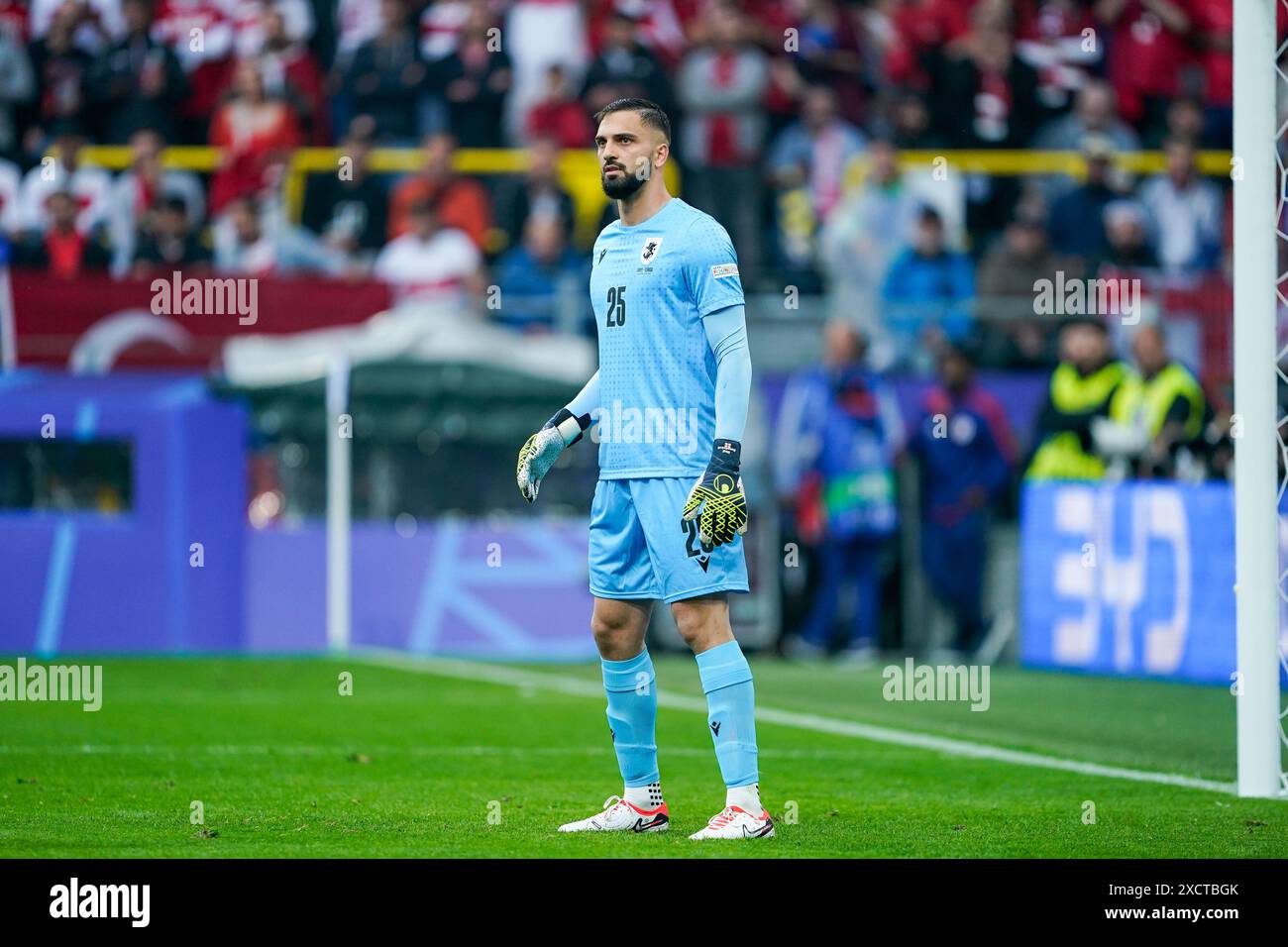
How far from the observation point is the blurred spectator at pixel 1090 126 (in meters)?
19.4

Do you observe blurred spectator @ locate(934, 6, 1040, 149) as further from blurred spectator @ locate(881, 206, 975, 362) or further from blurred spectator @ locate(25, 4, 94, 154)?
blurred spectator @ locate(25, 4, 94, 154)

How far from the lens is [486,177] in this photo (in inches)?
726

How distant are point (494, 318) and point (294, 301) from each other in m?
1.53

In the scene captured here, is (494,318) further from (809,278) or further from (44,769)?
(44,769)

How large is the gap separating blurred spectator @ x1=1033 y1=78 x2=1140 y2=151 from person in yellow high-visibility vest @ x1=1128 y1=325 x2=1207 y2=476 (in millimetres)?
5148

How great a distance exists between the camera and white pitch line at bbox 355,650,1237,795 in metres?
9.18

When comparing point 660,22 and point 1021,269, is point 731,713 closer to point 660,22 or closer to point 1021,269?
point 1021,269

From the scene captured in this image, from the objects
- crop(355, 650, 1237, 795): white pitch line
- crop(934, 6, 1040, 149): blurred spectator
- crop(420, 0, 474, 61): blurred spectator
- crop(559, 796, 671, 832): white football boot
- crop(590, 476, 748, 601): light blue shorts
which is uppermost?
crop(420, 0, 474, 61): blurred spectator

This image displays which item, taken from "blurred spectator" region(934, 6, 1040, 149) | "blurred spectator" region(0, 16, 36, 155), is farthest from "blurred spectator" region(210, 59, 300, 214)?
"blurred spectator" region(934, 6, 1040, 149)

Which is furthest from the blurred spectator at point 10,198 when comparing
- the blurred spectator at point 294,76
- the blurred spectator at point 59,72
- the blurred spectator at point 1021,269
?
the blurred spectator at point 1021,269

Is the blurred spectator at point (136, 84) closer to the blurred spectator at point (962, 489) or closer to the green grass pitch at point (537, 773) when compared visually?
the green grass pitch at point (537, 773)

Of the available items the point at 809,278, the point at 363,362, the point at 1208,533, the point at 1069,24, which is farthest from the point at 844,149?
the point at 1208,533

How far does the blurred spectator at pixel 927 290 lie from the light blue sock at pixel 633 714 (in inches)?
388

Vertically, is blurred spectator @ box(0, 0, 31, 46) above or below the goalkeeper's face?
above
